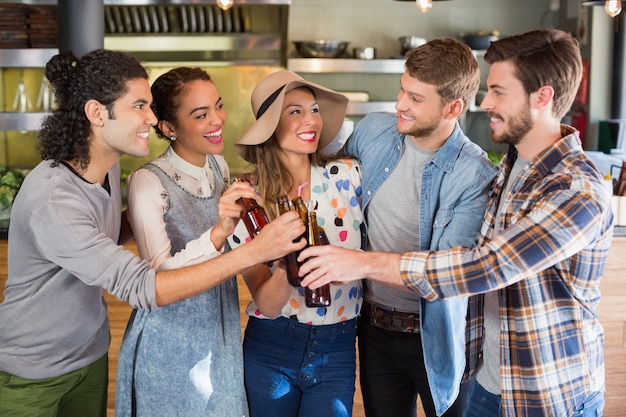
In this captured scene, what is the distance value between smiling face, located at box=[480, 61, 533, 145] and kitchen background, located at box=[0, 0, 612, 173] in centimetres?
370

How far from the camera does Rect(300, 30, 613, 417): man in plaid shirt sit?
1.96 metres

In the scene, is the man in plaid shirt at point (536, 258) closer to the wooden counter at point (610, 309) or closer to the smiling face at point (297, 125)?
the smiling face at point (297, 125)

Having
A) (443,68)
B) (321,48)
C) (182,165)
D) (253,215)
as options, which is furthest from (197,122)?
(321,48)

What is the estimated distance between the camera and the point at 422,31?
23.3 feet

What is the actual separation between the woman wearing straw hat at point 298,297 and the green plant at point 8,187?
222 centimetres

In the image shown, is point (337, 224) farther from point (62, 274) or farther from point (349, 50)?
point (349, 50)

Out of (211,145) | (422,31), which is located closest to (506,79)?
(211,145)

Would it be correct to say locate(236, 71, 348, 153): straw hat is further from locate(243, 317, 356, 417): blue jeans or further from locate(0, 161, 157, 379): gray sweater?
locate(243, 317, 356, 417): blue jeans

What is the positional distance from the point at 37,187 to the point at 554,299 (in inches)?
55.8

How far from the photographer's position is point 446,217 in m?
2.43

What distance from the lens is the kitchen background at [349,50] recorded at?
590 cm

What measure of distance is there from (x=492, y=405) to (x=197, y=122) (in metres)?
1.21

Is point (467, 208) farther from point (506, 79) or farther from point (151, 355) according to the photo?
point (151, 355)

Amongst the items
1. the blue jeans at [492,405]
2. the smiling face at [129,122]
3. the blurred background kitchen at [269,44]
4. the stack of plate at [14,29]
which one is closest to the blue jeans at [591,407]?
the blue jeans at [492,405]
